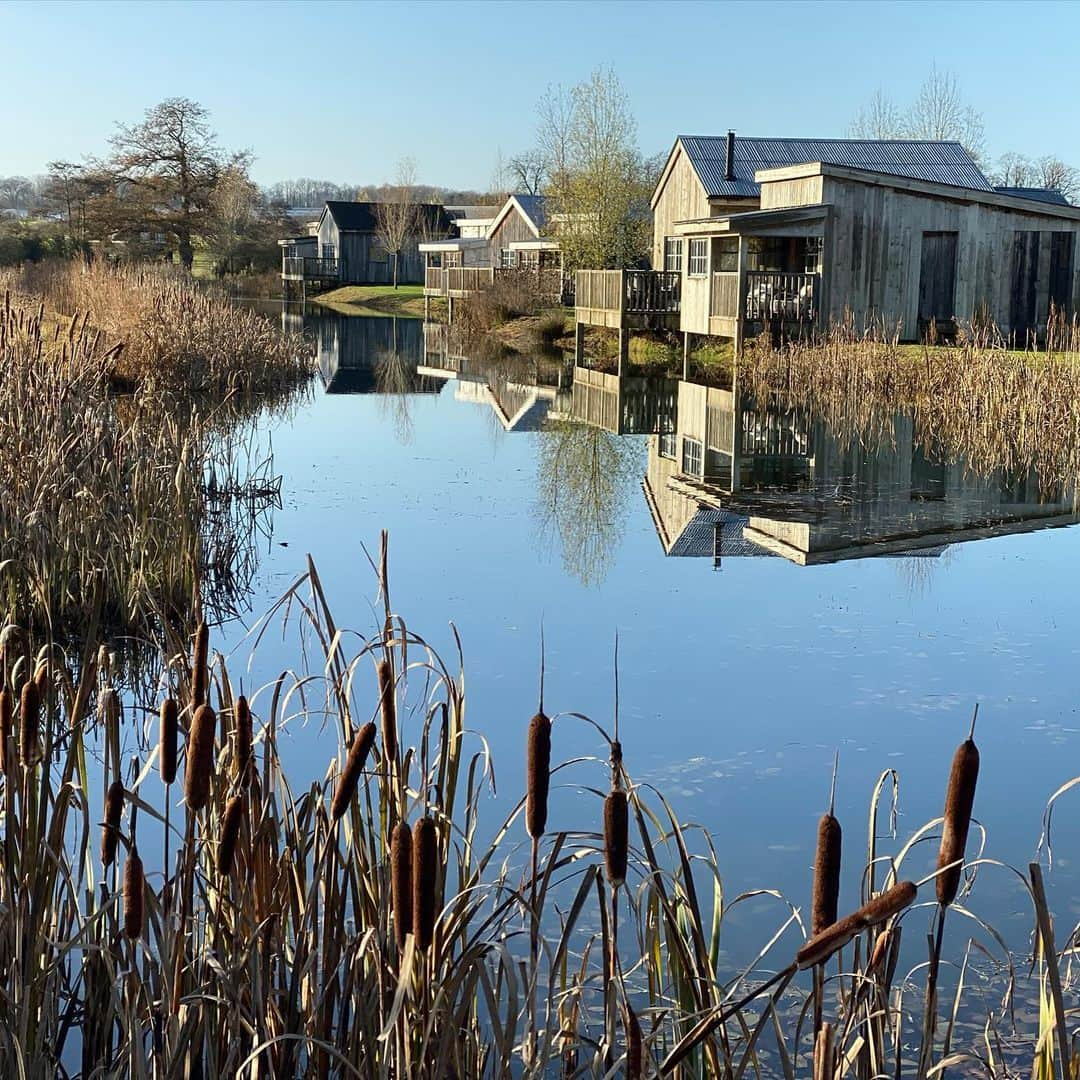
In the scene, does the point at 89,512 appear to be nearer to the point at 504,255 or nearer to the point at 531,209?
the point at 531,209

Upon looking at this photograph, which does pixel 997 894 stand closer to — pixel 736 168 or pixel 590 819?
pixel 590 819

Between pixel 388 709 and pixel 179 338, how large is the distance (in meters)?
18.3

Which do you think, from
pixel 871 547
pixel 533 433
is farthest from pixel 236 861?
pixel 533 433

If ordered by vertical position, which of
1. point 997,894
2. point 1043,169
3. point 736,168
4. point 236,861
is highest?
point 1043,169

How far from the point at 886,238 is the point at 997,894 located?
832 inches

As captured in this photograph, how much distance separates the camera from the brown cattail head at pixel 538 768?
2.12 metres

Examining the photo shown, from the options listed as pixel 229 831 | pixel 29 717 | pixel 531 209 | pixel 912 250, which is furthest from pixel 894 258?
pixel 531 209

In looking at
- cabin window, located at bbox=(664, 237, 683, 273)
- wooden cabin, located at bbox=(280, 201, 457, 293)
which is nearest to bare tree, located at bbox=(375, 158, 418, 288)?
wooden cabin, located at bbox=(280, 201, 457, 293)

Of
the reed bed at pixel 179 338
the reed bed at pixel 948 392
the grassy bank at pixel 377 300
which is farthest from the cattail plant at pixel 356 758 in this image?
the grassy bank at pixel 377 300

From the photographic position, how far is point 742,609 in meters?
9.38

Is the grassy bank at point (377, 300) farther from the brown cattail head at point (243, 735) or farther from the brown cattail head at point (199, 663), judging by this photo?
the brown cattail head at point (243, 735)

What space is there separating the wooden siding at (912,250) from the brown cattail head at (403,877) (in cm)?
2335

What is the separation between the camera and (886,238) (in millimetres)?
24844

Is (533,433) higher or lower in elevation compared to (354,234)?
lower
